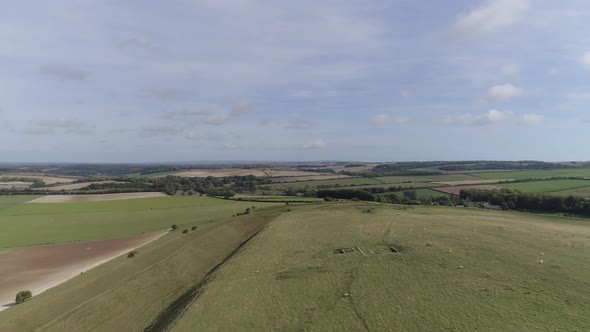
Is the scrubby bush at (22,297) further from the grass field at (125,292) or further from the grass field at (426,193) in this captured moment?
the grass field at (426,193)

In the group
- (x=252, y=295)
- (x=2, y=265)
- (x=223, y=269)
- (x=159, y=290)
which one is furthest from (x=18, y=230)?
(x=252, y=295)

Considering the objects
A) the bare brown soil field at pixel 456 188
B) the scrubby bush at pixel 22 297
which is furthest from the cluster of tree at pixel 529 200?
the scrubby bush at pixel 22 297

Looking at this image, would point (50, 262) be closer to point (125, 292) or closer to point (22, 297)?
point (22, 297)

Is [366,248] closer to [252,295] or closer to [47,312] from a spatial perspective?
[252,295]

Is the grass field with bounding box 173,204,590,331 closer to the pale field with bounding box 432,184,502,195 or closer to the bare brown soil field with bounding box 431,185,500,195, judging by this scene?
the bare brown soil field with bounding box 431,185,500,195

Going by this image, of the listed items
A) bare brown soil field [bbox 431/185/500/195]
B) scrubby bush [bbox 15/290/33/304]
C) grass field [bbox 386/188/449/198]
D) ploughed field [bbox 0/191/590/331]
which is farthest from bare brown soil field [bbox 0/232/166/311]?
bare brown soil field [bbox 431/185/500/195]

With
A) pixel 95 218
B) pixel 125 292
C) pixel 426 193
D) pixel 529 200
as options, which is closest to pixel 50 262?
pixel 125 292
